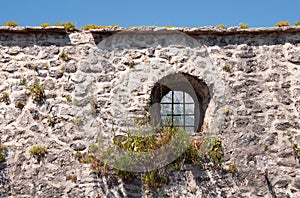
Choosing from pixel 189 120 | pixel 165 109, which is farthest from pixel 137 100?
pixel 189 120

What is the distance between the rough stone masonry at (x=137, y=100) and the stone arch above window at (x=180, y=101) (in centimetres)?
20

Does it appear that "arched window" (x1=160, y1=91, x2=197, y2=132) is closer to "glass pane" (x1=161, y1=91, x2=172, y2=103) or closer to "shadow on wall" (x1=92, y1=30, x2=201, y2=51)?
"glass pane" (x1=161, y1=91, x2=172, y2=103)

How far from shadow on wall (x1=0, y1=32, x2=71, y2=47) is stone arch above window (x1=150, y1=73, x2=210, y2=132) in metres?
1.74

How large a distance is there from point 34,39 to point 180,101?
110 inches

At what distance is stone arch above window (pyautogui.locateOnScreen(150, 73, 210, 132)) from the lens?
22.0 ft

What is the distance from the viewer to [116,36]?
6.75 metres

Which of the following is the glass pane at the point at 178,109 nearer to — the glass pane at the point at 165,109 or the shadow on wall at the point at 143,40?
the glass pane at the point at 165,109

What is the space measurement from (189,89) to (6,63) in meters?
3.13

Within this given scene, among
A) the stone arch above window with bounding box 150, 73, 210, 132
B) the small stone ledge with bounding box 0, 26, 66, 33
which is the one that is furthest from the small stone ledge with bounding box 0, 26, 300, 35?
the stone arch above window with bounding box 150, 73, 210, 132

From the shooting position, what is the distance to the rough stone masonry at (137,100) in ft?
20.4

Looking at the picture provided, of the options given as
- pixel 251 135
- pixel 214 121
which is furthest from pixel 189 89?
pixel 251 135

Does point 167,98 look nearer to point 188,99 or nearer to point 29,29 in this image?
point 188,99

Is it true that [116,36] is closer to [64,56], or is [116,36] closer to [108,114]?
[64,56]

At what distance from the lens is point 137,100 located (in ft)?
21.2
